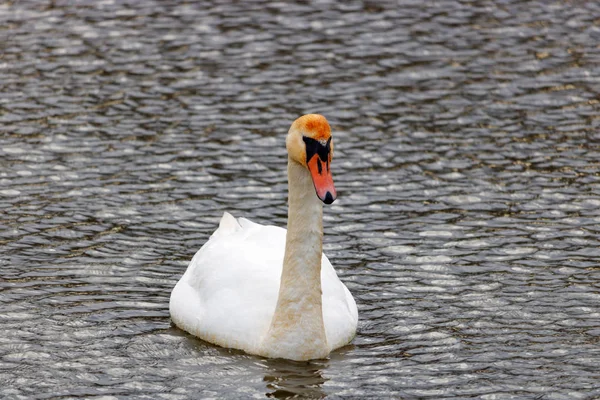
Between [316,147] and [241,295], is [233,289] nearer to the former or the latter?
[241,295]

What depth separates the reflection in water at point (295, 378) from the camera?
34.7 ft

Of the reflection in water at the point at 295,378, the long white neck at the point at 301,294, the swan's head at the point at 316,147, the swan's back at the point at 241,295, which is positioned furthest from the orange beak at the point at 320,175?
the reflection in water at the point at 295,378

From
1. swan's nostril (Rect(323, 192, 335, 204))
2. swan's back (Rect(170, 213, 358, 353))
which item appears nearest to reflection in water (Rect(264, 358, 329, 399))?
swan's back (Rect(170, 213, 358, 353))

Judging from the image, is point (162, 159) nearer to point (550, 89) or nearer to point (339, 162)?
point (339, 162)

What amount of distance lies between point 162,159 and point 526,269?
18.1ft

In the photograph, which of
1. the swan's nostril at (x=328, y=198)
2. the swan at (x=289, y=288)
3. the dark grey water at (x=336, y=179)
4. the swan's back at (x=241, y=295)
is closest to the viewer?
the swan's nostril at (x=328, y=198)

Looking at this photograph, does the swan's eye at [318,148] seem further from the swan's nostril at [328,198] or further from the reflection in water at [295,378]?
the reflection in water at [295,378]

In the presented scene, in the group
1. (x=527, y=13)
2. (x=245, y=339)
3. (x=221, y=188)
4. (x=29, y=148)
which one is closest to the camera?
(x=245, y=339)

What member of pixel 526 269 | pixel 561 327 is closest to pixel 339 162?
pixel 526 269

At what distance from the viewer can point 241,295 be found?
11.7m

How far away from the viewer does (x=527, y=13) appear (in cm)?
2266

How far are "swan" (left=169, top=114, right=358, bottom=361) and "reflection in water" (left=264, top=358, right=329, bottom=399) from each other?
8 cm

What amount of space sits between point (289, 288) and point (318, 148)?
1.34 m

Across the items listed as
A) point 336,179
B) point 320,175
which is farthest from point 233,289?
point 336,179
